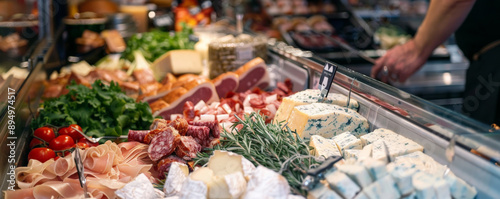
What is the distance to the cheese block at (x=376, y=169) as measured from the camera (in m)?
1.41

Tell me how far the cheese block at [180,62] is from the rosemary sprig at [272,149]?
187 centimetres

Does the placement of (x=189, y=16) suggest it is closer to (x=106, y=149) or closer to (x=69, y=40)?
(x=69, y=40)

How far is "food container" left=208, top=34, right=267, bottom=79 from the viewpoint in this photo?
3.57 meters

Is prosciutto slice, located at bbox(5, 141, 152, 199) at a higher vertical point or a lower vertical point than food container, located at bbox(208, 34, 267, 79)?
lower

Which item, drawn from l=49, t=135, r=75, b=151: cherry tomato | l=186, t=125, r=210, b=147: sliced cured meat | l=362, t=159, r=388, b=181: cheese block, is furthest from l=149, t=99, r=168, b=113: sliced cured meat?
l=362, t=159, r=388, b=181: cheese block

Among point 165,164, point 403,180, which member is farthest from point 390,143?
point 165,164

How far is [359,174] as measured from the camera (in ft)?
4.61

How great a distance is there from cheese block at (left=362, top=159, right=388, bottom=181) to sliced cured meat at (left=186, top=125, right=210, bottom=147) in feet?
3.17

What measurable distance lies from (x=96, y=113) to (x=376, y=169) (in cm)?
190

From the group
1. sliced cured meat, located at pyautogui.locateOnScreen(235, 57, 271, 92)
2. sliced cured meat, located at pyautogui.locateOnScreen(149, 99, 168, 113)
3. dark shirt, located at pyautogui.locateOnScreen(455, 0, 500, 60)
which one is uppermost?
dark shirt, located at pyautogui.locateOnScreen(455, 0, 500, 60)

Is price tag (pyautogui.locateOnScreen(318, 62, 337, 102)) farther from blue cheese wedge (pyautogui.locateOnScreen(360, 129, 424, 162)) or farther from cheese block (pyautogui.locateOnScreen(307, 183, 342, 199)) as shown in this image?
cheese block (pyautogui.locateOnScreen(307, 183, 342, 199))

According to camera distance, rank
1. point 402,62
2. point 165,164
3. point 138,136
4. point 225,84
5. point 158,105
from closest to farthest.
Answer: point 165,164, point 138,136, point 158,105, point 225,84, point 402,62

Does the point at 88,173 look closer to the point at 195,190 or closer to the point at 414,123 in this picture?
the point at 195,190

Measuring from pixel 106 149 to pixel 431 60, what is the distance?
15.2 ft
